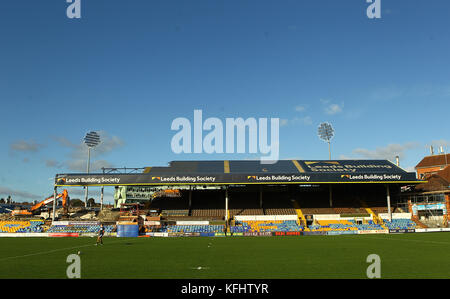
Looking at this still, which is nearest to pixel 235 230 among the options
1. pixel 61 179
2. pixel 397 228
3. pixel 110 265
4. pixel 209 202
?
pixel 209 202

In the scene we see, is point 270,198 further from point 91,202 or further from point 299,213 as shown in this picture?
point 91,202

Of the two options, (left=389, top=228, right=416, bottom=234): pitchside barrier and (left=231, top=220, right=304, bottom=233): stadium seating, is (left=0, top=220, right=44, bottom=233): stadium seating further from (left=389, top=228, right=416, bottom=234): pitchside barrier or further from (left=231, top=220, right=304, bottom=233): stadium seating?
(left=389, top=228, right=416, bottom=234): pitchside barrier

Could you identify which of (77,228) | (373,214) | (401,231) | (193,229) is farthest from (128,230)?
(373,214)

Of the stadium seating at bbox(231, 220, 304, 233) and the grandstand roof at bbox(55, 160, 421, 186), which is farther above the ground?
the grandstand roof at bbox(55, 160, 421, 186)

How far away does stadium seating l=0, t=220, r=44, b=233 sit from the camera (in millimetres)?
55031

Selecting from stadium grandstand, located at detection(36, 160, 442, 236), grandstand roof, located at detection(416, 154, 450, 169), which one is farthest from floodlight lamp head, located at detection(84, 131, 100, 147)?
grandstand roof, located at detection(416, 154, 450, 169)

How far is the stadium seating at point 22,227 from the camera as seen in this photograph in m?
55.0

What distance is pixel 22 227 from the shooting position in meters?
57.0

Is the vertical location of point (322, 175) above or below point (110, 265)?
above

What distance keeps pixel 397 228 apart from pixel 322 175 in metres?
14.1

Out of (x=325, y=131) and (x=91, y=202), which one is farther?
(x=91, y=202)

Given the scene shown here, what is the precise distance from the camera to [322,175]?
189ft
